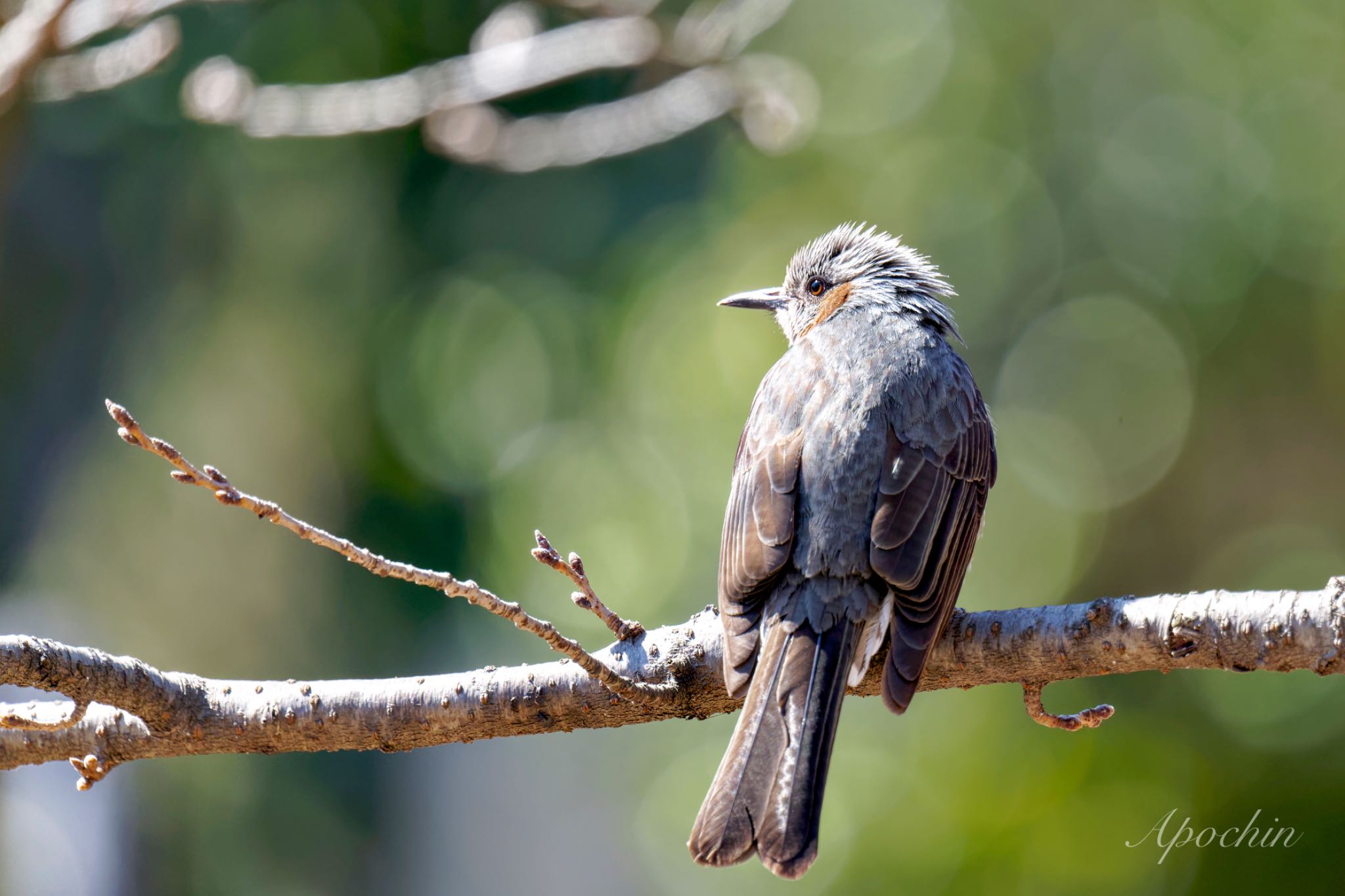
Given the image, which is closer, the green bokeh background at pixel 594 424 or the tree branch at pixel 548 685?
the tree branch at pixel 548 685

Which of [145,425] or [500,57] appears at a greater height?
[145,425]

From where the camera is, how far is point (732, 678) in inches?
126

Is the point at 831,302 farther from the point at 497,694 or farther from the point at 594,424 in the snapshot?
the point at 594,424

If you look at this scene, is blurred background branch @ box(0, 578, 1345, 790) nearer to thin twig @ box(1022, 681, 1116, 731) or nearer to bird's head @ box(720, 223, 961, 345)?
thin twig @ box(1022, 681, 1116, 731)

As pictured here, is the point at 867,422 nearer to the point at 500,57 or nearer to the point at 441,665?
the point at 500,57

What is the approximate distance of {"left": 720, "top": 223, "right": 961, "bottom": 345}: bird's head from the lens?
4.87 meters

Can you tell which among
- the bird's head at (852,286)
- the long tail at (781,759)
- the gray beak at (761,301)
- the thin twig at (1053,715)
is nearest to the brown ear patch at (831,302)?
the bird's head at (852,286)

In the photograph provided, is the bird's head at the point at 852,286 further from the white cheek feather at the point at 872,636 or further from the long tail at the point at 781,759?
the long tail at the point at 781,759

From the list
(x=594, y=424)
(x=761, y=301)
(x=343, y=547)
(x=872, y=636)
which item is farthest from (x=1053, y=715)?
(x=594, y=424)

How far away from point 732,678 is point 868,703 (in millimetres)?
6412

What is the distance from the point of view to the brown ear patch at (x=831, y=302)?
5.09 metres

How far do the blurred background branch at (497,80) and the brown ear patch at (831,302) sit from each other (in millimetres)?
712

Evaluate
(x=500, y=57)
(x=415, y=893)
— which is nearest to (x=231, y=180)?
(x=415, y=893)

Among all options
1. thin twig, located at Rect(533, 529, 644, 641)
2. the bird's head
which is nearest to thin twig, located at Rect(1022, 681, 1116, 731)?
thin twig, located at Rect(533, 529, 644, 641)
